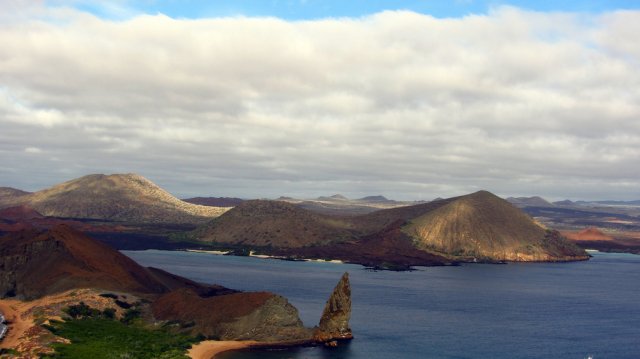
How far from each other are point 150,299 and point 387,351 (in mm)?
53660

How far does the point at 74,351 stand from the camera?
98.6m

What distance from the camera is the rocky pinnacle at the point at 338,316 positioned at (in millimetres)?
124312

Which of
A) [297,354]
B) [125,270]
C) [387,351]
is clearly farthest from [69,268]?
[387,351]

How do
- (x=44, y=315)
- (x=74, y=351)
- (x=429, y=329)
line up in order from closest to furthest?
(x=74, y=351) < (x=44, y=315) < (x=429, y=329)

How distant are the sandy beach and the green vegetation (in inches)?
61.5

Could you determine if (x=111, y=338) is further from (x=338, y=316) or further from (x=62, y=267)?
(x=62, y=267)

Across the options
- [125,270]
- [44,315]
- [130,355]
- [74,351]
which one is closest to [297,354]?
[130,355]

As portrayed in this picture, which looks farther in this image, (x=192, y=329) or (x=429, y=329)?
(x=429, y=329)

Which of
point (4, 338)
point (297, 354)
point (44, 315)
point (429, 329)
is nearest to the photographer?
point (4, 338)

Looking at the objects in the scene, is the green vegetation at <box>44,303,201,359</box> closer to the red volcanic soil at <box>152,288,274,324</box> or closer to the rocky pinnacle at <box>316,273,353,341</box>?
the red volcanic soil at <box>152,288,274,324</box>

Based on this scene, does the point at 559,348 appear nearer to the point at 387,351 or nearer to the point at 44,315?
the point at 387,351

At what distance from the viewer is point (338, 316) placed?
126m

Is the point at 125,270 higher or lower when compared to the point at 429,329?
higher

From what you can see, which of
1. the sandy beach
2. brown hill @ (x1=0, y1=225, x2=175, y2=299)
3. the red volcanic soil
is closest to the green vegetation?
the sandy beach
